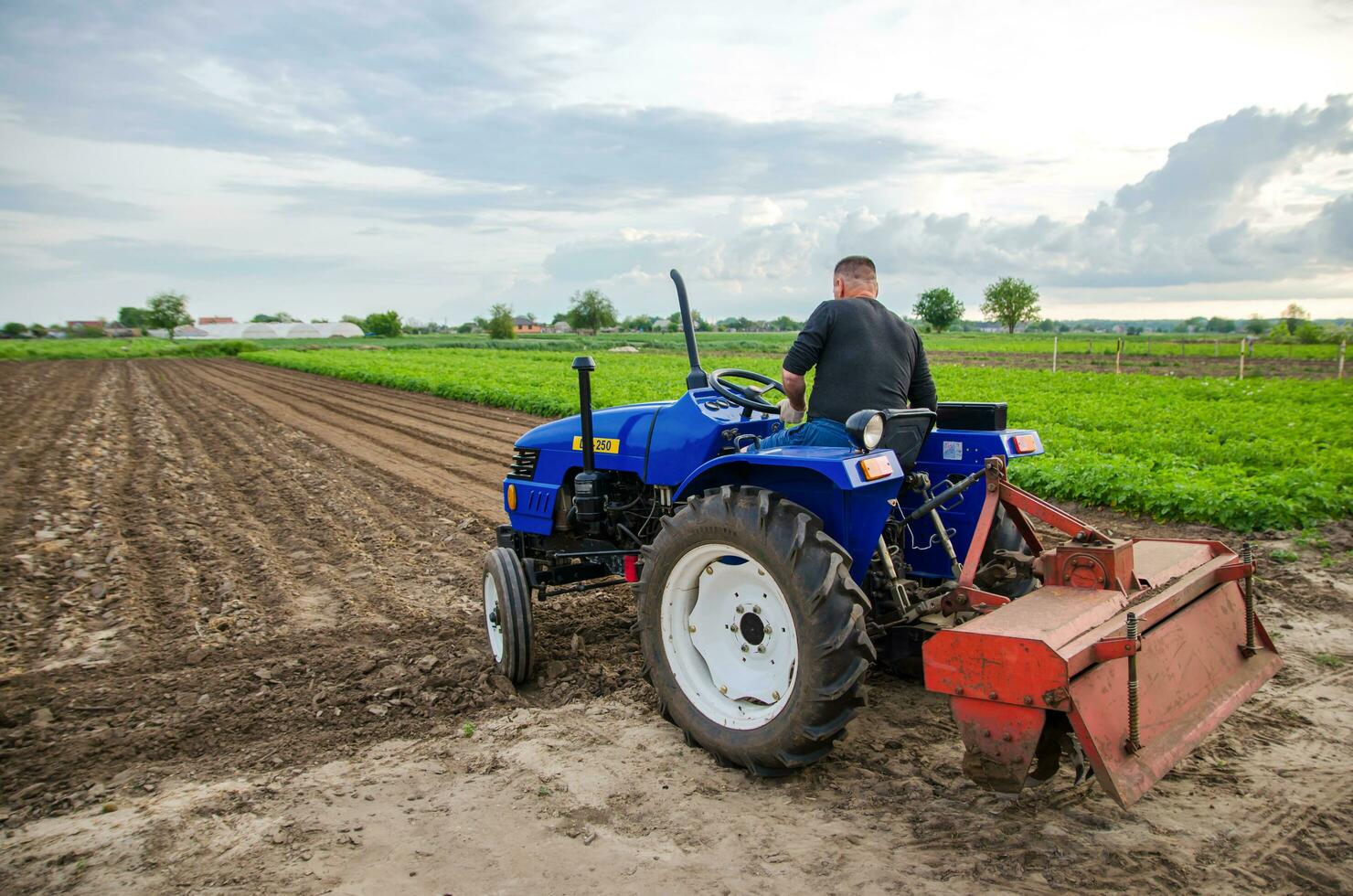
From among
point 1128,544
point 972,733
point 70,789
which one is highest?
point 1128,544

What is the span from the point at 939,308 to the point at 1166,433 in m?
58.0

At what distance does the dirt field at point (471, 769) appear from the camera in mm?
2812

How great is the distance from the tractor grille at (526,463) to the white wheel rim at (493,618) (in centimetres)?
69

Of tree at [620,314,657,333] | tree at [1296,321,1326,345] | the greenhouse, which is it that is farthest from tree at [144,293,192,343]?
tree at [1296,321,1326,345]

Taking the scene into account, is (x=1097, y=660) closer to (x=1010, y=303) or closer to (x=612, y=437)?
(x=612, y=437)

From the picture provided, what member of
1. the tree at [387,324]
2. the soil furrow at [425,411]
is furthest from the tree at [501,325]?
the soil furrow at [425,411]

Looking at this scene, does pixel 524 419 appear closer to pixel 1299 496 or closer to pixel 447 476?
pixel 447 476

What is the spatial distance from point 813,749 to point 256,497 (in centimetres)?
Result: 813

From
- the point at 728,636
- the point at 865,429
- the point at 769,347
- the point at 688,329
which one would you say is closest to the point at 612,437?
the point at 688,329

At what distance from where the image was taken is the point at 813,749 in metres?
3.20

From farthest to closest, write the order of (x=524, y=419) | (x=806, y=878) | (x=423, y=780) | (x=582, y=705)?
1. (x=524, y=419)
2. (x=582, y=705)
3. (x=423, y=780)
4. (x=806, y=878)

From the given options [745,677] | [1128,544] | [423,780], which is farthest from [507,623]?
[1128,544]

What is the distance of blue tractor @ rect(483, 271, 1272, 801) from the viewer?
292 cm

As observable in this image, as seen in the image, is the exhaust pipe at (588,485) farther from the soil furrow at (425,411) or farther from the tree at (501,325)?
the tree at (501,325)
